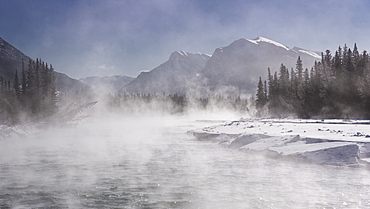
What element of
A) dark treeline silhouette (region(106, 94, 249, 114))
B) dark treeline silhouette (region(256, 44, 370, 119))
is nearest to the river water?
dark treeline silhouette (region(256, 44, 370, 119))

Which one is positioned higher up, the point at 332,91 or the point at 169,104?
the point at 169,104

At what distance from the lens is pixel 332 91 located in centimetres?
7131

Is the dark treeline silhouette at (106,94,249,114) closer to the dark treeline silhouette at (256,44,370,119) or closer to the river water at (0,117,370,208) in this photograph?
the dark treeline silhouette at (256,44,370,119)

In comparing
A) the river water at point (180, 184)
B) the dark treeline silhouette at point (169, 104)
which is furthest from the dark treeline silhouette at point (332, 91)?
the dark treeline silhouette at point (169, 104)

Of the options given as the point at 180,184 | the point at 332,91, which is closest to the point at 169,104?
the point at 332,91

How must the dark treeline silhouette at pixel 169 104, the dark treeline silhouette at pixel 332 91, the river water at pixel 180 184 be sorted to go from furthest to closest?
the dark treeline silhouette at pixel 169 104 → the dark treeline silhouette at pixel 332 91 → the river water at pixel 180 184

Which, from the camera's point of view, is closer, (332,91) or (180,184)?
(180,184)

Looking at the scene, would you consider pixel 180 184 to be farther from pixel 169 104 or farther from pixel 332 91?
pixel 169 104

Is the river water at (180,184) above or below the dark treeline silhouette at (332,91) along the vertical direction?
below

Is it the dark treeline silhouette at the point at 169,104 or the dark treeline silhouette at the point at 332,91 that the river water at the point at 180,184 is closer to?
the dark treeline silhouette at the point at 332,91

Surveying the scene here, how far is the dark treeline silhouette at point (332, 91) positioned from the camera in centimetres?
6525

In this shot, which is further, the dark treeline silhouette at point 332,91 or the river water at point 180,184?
the dark treeline silhouette at point 332,91

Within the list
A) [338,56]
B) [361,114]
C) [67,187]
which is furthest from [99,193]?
[338,56]

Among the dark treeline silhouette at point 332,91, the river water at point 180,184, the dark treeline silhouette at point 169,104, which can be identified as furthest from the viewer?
the dark treeline silhouette at point 169,104
